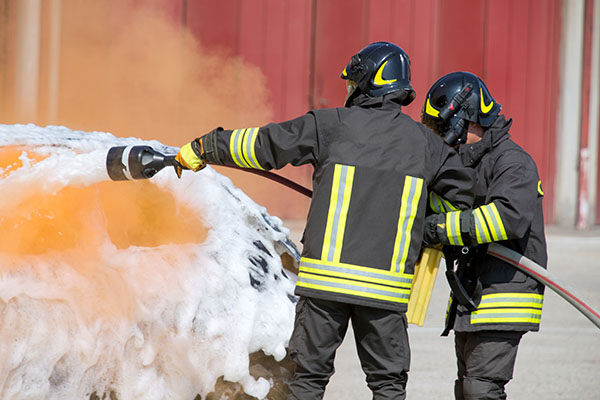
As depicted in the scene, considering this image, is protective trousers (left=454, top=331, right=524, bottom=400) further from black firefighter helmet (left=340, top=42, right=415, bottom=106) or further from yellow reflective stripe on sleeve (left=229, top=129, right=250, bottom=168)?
yellow reflective stripe on sleeve (left=229, top=129, right=250, bottom=168)

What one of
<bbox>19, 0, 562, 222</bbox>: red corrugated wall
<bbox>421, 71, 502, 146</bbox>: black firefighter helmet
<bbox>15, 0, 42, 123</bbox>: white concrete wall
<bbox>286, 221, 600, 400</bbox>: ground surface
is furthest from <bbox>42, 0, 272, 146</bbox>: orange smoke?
<bbox>421, 71, 502, 146</bbox>: black firefighter helmet

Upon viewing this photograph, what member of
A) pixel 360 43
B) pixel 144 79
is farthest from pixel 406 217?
pixel 360 43

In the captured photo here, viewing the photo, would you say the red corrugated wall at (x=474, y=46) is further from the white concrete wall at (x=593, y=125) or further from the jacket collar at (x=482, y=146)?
the jacket collar at (x=482, y=146)

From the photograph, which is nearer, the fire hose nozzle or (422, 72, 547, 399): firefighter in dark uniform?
the fire hose nozzle

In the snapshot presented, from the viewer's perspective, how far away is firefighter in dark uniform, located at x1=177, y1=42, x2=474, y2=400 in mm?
2227

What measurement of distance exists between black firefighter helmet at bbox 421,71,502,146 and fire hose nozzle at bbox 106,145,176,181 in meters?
0.94

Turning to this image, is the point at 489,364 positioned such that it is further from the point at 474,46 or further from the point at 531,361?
the point at 474,46

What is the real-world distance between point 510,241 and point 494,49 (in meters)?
5.34

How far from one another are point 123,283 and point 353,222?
684 mm

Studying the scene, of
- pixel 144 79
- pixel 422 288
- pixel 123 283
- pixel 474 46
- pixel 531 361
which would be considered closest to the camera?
pixel 123 283

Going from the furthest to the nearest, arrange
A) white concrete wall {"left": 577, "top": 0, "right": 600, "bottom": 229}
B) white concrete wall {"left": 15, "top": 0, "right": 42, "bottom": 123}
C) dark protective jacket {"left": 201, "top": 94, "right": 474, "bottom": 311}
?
white concrete wall {"left": 577, "top": 0, "right": 600, "bottom": 229} → white concrete wall {"left": 15, "top": 0, "right": 42, "bottom": 123} → dark protective jacket {"left": 201, "top": 94, "right": 474, "bottom": 311}

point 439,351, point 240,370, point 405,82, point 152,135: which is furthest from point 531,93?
point 240,370

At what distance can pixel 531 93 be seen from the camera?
777 centimetres

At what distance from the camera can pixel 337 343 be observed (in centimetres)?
230
